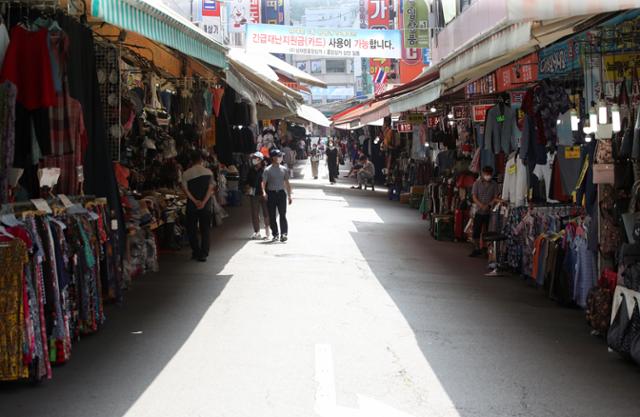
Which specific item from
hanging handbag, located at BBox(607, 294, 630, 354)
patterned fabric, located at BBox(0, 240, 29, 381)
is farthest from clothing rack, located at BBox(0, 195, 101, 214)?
hanging handbag, located at BBox(607, 294, 630, 354)

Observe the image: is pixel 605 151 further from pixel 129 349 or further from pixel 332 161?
pixel 332 161

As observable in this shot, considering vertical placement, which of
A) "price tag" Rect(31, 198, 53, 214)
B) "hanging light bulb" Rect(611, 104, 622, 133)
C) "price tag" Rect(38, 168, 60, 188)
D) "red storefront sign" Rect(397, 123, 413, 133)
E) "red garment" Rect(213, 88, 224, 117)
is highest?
"red garment" Rect(213, 88, 224, 117)

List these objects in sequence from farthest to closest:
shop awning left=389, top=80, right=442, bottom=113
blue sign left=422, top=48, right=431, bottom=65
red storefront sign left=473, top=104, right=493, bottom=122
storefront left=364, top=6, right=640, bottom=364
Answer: blue sign left=422, top=48, right=431, bottom=65, red storefront sign left=473, top=104, right=493, bottom=122, shop awning left=389, top=80, right=442, bottom=113, storefront left=364, top=6, right=640, bottom=364

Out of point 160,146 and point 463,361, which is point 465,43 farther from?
point 160,146

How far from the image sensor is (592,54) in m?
8.58

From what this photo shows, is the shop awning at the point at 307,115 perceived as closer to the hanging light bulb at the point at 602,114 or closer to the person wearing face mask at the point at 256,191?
the person wearing face mask at the point at 256,191

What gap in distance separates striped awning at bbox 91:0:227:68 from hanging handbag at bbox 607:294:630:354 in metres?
4.79

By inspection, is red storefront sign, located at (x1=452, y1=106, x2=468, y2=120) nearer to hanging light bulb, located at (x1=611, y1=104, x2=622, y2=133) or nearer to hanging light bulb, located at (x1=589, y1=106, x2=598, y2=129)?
hanging light bulb, located at (x1=589, y1=106, x2=598, y2=129)

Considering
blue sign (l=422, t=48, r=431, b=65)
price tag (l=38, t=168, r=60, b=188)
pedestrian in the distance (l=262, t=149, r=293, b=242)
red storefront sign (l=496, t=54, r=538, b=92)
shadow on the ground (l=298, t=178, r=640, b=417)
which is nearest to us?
shadow on the ground (l=298, t=178, r=640, b=417)

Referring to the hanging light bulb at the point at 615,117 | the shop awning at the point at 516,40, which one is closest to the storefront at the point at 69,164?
the shop awning at the point at 516,40

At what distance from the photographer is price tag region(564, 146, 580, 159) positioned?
34.4ft

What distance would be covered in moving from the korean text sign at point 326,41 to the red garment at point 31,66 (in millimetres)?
18579

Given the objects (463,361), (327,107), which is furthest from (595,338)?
(327,107)

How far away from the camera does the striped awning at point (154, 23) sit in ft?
20.8
